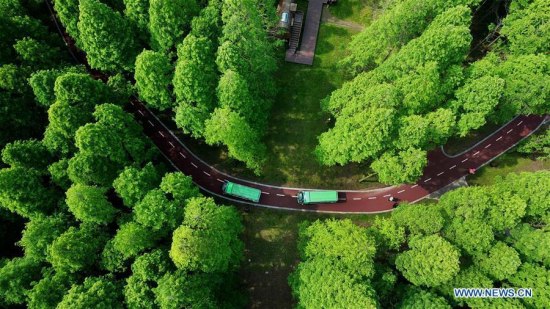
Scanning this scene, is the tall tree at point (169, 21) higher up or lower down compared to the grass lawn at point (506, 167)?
higher up

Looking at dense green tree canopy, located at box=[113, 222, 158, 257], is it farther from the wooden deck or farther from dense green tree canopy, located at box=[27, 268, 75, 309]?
the wooden deck

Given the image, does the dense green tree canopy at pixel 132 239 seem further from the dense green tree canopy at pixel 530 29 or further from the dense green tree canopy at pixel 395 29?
the dense green tree canopy at pixel 530 29

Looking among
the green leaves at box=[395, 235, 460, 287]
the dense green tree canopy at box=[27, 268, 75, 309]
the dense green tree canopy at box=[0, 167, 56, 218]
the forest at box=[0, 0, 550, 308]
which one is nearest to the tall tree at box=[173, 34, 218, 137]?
the forest at box=[0, 0, 550, 308]

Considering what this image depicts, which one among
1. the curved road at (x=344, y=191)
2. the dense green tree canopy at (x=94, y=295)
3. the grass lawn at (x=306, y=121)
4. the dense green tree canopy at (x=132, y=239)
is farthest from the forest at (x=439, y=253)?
the dense green tree canopy at (x=94, y=295)

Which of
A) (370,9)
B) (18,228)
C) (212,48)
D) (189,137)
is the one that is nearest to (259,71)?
(212,48)

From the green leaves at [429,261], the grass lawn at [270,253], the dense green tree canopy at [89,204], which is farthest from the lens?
the grass lawn at [270,253]

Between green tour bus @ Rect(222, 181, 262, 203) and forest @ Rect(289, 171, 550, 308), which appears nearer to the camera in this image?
forest @ Rect(289, 171, 550, 308)
